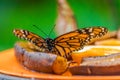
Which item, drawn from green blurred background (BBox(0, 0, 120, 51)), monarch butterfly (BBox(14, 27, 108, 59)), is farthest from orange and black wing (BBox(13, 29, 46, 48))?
green blurred background (BBox(0, 0, 120, 51))

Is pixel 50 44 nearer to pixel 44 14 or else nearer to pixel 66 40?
pixel 66 40

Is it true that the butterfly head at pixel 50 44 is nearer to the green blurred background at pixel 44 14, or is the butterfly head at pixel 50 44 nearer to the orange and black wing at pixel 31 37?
the orange and black wing at pixel 31 37

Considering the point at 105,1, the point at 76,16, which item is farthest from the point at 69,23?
the point at 105,1

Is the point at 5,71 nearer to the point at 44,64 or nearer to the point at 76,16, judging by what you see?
the point at 44,64

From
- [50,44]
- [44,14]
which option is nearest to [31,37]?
[50,44]

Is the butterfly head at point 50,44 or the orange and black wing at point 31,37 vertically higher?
the orange and black wing at point 31,37

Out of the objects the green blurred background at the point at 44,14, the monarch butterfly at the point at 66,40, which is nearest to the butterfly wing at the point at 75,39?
the monarch butterfly at the point at 66,40

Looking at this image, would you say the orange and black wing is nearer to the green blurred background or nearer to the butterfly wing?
the butterfly wing
